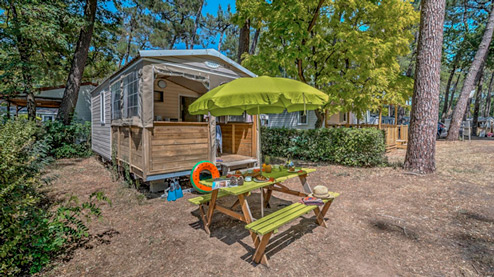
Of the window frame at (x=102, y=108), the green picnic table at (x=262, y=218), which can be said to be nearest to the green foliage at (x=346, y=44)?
the green picnic table at (x=262, y=218)

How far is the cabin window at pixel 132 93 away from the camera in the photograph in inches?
193

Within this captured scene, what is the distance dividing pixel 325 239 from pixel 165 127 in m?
3.48

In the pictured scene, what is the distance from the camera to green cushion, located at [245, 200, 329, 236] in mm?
2354

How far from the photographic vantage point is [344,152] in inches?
290

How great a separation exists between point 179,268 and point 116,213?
7.34 ft

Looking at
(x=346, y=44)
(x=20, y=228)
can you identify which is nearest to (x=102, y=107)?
(x=20, y=228)

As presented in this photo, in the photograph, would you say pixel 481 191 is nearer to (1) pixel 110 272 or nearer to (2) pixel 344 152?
(2) pixel 344 152

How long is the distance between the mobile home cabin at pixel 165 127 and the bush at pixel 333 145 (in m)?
2.49

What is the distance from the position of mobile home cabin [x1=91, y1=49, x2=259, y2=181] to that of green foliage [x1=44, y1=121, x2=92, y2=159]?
170 inches

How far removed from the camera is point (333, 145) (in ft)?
24.9

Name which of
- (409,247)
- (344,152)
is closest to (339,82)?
(344,152)

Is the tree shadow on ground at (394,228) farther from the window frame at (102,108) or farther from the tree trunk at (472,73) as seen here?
the tree trunk at (472,73)

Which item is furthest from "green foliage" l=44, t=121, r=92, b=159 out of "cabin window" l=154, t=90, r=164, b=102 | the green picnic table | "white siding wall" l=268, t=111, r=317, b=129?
"white siding wall" l=268, t=111, r=317, b=129

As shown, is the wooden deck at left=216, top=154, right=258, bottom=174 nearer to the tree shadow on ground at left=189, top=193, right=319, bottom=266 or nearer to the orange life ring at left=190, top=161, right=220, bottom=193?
the orange life ring at left=190, top=161, right=220, bottom=193
